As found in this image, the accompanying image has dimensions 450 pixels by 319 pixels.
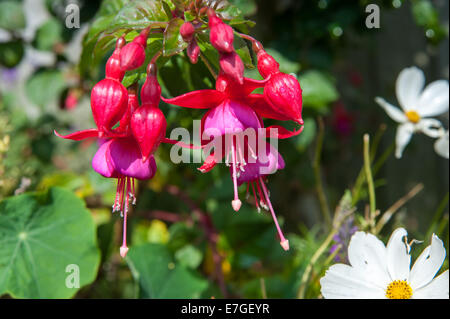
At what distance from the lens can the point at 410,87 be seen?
0.74 meters

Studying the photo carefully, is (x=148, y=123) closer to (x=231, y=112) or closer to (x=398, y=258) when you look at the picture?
(x=231, y=112)

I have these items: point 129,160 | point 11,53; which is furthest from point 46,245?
point 11,53

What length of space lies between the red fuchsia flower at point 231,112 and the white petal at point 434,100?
399 mm

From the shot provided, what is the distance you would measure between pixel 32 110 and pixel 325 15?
1407 millimetres

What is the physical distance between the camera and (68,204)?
664 mm

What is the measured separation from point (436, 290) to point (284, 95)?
0.26m

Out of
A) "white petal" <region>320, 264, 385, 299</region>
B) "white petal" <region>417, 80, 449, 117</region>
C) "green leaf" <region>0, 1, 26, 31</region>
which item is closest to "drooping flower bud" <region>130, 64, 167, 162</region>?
"white petal" <region>320, 264, 385, 299</region>

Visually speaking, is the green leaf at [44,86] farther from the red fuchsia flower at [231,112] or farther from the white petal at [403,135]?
the white petal at [403,135]

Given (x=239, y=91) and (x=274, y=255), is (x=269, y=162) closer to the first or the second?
(x=239, y=91)

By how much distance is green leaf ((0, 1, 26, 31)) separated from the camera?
89cm

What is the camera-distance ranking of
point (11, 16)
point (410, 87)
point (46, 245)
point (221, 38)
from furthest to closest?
point (11, 16)
point (410, 87)
point (46, 245)
point (221, 38)

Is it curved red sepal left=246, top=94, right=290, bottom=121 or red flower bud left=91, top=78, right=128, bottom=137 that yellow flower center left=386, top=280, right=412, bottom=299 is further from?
red flower bud left=91, top=78, right=128, bottom=137

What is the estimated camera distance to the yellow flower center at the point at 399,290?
0.46 metres

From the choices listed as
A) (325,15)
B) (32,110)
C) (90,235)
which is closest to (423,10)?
(325,15)
